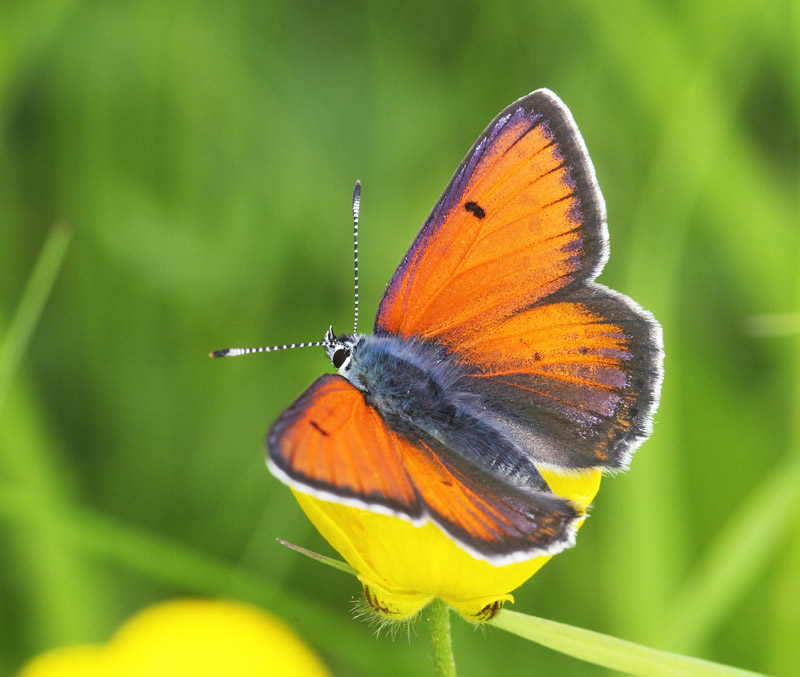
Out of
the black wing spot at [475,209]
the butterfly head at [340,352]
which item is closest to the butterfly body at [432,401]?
the butterfly head at [340,352]

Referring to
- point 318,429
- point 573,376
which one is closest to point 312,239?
point 573,376

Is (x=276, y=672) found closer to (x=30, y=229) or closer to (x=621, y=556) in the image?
(x=621, y=556)

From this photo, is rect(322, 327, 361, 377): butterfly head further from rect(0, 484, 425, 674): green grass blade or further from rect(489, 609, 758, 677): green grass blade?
rect(489, 609, 758, 677): green grass blade

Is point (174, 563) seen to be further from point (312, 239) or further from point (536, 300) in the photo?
point (312, 239)

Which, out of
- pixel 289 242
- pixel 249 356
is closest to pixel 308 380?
pixel 249 356

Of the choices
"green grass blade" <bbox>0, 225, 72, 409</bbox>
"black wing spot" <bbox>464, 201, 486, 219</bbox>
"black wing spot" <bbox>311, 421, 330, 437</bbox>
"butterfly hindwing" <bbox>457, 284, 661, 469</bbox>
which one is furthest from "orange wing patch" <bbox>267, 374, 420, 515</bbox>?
"green grass blade" <bbox>0, 225, 72, 409</bbox>

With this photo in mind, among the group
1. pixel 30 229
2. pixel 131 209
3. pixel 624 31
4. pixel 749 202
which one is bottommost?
pixel 30 229

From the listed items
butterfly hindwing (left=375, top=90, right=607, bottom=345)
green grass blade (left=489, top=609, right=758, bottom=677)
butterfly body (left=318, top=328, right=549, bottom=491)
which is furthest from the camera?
butterfly hindwing (left=375, top=90, right=607, bottom=345)
